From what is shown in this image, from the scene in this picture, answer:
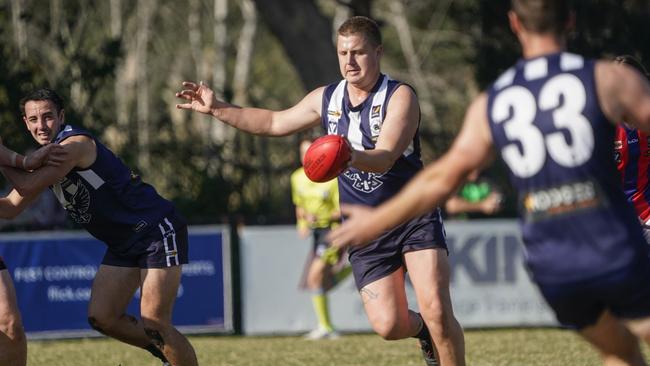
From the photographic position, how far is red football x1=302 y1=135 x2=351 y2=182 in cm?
575

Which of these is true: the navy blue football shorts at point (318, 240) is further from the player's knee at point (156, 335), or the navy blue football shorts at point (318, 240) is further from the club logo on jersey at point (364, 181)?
the club logo on jersey at point (364, 181)

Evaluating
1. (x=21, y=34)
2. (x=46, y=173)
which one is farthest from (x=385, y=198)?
(x=21, y=34)

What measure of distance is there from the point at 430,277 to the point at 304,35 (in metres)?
11.6

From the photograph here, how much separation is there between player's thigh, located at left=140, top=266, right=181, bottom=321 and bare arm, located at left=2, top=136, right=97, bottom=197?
83 centimetres

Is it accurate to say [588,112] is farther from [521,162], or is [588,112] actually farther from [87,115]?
[87,115]

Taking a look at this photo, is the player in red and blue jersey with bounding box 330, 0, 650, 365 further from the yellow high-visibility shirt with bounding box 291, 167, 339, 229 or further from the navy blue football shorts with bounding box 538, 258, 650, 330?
the yellow high-visibility shirt with bounding box 291, 167, 339, 229

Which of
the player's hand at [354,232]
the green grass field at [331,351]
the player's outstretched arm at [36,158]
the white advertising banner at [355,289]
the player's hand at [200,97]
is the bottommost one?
the green grass field at [331,351]

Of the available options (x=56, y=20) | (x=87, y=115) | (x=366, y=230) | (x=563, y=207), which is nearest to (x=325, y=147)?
(x=366, y=230)

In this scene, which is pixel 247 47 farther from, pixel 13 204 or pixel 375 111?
pixel 375 111

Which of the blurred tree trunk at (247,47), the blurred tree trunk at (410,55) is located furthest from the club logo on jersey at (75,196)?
the blurred tree trunk at (410,55)

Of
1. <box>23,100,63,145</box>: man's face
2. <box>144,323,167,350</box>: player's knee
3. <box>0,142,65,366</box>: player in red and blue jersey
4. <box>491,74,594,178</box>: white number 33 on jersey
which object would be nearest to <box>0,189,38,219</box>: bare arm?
<box>0,142,65,366</box>: player in red and blue jersey

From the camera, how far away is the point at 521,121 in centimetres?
430

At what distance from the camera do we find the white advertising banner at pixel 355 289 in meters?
12.8

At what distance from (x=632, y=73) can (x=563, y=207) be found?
56 cm
